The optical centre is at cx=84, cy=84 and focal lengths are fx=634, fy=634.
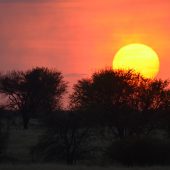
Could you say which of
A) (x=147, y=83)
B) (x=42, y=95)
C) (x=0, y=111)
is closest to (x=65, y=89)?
(x=42, y=95)

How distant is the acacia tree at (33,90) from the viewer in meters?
85.8

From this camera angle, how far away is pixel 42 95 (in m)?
86.1

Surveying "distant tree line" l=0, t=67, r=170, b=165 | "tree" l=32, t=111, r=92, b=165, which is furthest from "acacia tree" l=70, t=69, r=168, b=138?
"tree" l=32, t=111, r=92, b=165

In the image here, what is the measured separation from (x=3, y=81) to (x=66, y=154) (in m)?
50.4

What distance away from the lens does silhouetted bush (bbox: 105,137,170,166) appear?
35375mm

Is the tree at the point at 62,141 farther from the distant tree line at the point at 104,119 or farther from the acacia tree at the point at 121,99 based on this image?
the acacia tree at the point at 121,99

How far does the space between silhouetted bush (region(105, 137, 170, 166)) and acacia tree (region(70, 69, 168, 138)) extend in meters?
13.1

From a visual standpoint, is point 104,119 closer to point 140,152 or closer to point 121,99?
point 121,99

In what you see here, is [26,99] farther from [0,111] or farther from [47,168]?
[47,168]

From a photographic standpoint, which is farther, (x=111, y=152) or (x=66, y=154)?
(x=66, y=154)

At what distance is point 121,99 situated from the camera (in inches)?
2210

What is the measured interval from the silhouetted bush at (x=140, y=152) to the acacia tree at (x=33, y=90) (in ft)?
152

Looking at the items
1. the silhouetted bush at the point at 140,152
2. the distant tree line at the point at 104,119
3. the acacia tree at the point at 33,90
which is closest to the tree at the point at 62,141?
the distant tree line at the point at 104,119

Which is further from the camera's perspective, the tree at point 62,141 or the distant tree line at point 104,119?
the tree at point 62,141
